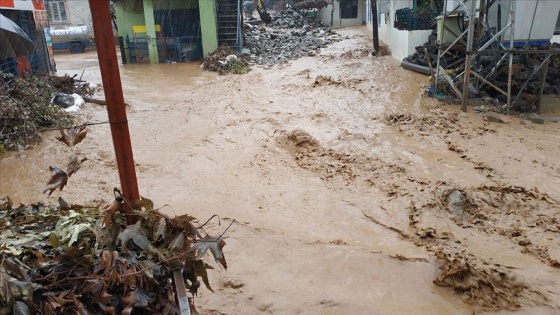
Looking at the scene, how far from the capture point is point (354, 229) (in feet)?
16.9

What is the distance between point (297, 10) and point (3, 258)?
3122 centimetres

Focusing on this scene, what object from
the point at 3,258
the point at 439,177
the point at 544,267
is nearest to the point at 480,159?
the point at 439,177

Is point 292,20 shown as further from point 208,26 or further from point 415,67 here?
point 415,67

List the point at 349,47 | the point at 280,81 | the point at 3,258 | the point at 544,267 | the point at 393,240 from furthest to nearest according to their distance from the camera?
the point at 349,47
the point at 280,81
the point at 393,240
the point at 544,267
the point at 3,258

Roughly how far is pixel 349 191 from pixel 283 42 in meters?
16.2

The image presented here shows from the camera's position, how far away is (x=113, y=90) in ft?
6.93

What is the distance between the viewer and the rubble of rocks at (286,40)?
17531 millimetres

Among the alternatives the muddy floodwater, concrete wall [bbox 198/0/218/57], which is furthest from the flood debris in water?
concrete wall [bbox 198/0/218/57]

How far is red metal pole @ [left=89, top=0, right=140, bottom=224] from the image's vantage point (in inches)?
78.3

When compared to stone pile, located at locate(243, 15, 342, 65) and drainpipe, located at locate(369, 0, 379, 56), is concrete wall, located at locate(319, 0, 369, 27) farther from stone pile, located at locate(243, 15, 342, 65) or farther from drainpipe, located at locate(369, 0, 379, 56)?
drainpipe, located at locate(369, 0, 379, 56)

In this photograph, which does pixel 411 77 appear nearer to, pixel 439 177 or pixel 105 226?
pixel 439 177

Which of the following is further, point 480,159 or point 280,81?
point 280,81

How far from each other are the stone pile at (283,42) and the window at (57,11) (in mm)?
10713

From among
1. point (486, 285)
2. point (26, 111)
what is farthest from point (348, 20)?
point (486, 285)
